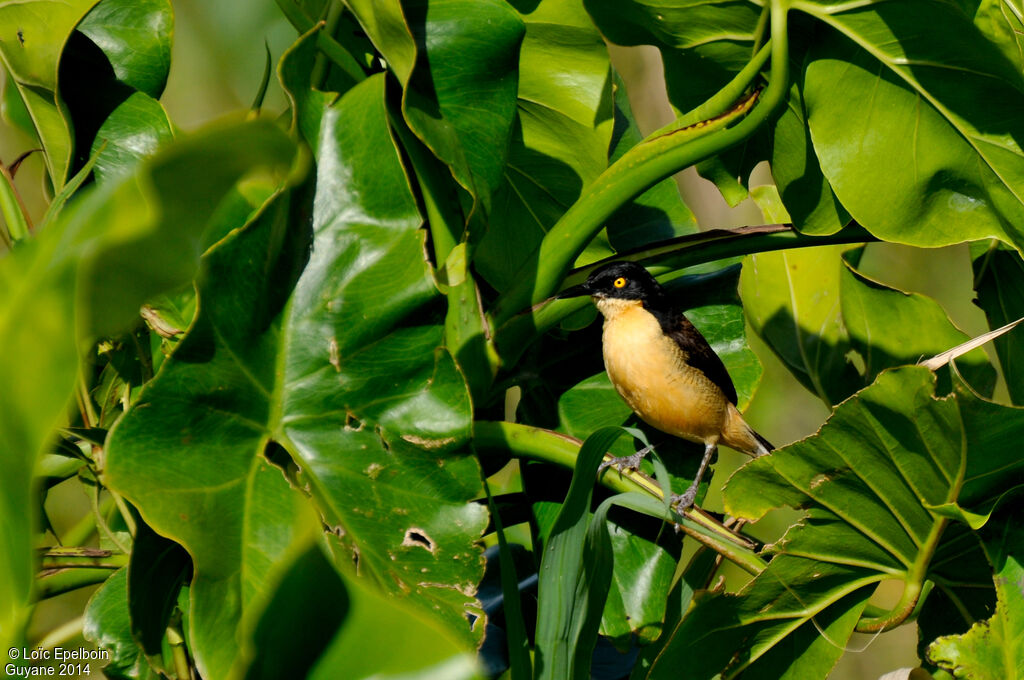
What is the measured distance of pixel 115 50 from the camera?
4.30 feet

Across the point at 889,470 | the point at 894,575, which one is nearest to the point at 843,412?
the point at 889,470

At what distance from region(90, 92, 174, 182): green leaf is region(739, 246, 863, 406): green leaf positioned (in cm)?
114

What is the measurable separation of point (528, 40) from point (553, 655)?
918 mm

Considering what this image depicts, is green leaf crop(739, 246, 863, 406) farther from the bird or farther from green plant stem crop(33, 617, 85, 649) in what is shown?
green plant stem crop(33, 617, 85, 649)

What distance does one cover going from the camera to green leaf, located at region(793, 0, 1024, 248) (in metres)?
1.25

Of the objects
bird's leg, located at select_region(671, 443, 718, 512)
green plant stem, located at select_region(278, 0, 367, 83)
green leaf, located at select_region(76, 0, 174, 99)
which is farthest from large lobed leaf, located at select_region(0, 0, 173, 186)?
bird's leg, located at select_region(671, 443, 718, 512)

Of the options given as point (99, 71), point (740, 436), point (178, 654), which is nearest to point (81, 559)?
point (178, 654)

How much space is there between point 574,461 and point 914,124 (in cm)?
70

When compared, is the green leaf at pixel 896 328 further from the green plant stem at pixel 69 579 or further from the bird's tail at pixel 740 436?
the green plant stem at pixel 69 579

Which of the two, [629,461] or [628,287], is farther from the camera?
[628,287]

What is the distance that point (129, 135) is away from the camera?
1260 mm

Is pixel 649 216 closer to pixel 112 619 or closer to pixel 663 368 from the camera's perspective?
pixel 663 368

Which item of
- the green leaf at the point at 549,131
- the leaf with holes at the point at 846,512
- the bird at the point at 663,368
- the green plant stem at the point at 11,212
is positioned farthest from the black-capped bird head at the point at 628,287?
the green plant stem at the point at 11,212

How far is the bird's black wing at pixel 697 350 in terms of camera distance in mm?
1686
